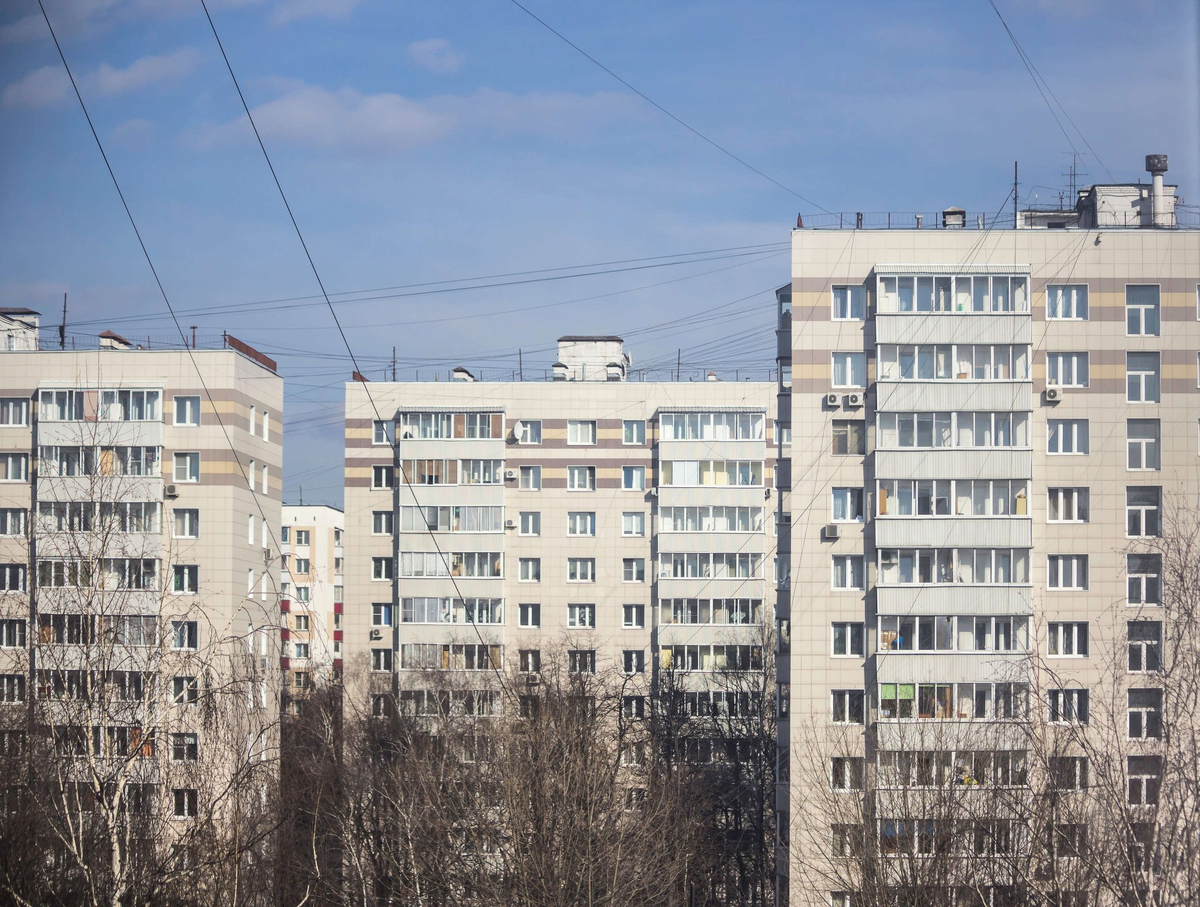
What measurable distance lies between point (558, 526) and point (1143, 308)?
26.8m

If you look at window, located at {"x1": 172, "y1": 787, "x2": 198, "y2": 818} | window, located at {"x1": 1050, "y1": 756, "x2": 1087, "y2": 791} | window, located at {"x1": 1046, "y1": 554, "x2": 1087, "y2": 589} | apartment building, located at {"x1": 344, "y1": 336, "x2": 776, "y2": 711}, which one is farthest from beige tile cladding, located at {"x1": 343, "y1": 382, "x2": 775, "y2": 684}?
window, located at {"x1": 1050, "y1": 756, "x2": 1087, "y2": 791}

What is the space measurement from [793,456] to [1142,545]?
10.3 metres

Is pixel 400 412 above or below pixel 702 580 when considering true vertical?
above

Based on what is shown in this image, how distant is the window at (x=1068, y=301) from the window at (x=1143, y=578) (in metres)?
7.20

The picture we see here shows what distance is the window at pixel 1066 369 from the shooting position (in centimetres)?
3769

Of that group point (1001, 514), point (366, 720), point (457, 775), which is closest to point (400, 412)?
point (366, 720)

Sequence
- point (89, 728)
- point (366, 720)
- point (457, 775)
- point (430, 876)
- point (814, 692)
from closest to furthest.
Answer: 1. point (89, 728)
2. point (430, 876)
3. point (457, 775)
4. point (814, 692)
5. point (366, 720)

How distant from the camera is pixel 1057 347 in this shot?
1481 inches

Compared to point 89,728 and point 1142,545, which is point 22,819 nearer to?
point 89,728

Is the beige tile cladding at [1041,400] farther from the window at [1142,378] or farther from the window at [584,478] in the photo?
the window at [584,478]

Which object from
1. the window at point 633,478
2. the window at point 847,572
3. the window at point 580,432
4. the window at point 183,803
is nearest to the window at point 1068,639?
the window at point 847,572

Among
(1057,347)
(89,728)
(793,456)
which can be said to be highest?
(1057,347)

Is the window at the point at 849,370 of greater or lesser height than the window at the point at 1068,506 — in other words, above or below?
above

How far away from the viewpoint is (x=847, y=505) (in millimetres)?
37656
